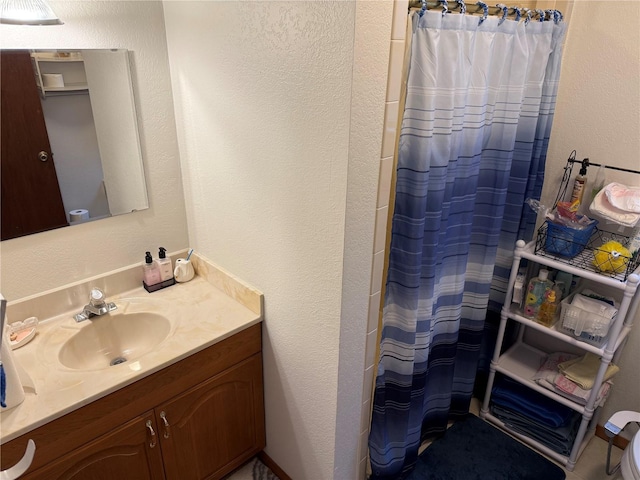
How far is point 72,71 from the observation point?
4.77 feet

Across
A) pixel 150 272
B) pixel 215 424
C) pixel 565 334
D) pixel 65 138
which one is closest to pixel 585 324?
pixel 565 334

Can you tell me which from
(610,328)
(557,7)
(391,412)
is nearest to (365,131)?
(391,412)

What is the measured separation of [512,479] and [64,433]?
1751 millimetres

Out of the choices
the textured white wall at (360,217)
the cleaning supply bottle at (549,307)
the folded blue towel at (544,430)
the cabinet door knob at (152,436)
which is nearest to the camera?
the textured white wall at (360,217)

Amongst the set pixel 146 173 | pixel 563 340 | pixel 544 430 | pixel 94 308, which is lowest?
pixel 544 430

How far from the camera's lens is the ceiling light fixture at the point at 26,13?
124 centimetres

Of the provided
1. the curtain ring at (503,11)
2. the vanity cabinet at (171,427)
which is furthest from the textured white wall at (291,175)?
the curtain ring at (503,11)

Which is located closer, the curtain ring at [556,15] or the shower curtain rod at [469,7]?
the shower curtain rod at [469,7]

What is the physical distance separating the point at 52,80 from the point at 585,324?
2154 mm

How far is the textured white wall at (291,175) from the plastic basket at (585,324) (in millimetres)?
951

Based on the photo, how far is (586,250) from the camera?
1.84 metres

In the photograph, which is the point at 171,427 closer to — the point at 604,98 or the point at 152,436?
the point at 152,436

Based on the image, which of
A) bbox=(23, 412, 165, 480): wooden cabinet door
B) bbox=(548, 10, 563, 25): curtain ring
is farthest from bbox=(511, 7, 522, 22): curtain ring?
bbox=(23, 412, 165, 480): wooden cabinet door

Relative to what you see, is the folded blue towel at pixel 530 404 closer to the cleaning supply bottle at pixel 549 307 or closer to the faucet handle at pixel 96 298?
the cleaning supply bottle at pixel 549 307
